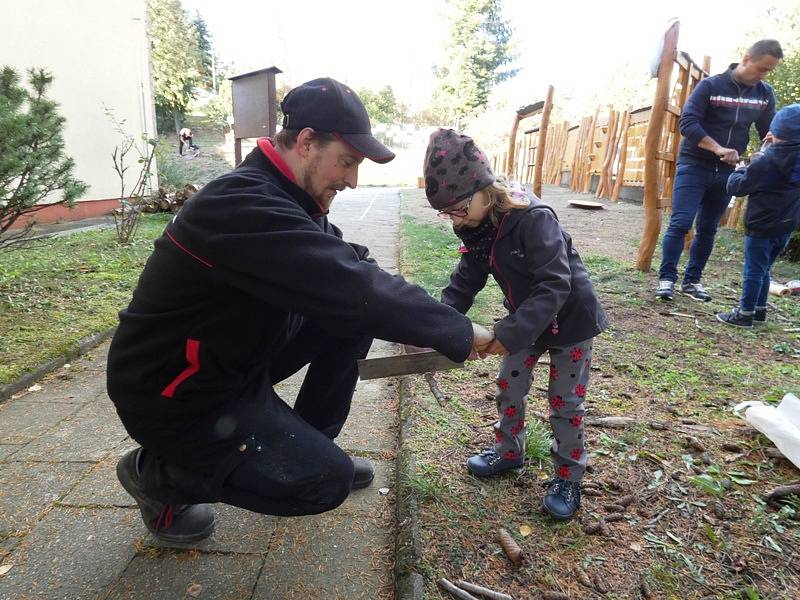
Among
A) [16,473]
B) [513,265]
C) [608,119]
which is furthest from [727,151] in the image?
[608,119]

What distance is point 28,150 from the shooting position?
4.38m

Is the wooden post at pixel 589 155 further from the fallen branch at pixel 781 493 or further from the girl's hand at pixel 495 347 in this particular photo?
the girl's hand at pixel 495 347

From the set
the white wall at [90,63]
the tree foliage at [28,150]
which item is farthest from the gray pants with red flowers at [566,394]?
the white wall at [90,63]

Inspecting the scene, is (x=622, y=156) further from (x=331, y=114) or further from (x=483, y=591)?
(x=483, y=591)

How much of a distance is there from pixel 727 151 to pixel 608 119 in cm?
939

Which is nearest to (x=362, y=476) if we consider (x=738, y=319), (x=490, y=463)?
(x=490, y=463)

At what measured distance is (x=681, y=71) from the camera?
6262 millimetres

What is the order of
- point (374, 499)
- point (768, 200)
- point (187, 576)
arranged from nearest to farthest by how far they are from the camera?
point (187, 576) → point (374, 499) → point (768, 200)

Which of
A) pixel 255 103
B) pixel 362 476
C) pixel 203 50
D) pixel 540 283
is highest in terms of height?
pixel 203 50

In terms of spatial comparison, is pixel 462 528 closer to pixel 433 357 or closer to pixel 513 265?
pixel 433 357

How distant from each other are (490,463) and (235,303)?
52.0 inches

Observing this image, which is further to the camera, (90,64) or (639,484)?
(90,64)

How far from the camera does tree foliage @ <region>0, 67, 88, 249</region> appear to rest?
410 cm

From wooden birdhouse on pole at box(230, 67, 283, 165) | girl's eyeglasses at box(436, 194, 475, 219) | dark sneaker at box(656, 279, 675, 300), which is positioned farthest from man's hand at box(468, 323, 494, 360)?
wooden birdhouse on pole at box(230, 67, 283, 165)
